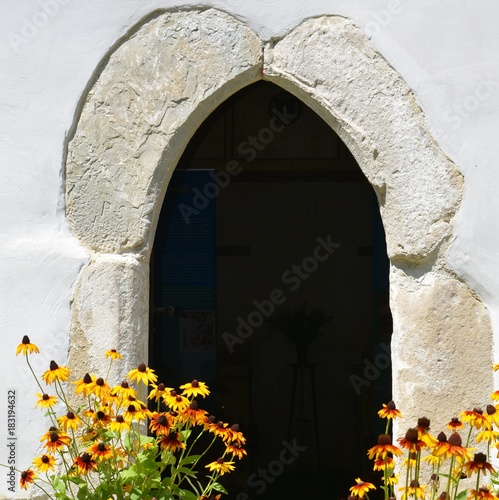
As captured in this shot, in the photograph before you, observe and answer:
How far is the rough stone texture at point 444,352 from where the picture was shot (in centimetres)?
282

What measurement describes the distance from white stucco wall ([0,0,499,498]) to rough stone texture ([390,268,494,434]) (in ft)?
0.29

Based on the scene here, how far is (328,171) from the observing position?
694cm

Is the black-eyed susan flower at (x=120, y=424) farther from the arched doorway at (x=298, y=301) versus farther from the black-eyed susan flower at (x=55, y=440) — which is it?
the arched doorway at (x=298, y=301)

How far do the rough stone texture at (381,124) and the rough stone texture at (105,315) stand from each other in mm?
806

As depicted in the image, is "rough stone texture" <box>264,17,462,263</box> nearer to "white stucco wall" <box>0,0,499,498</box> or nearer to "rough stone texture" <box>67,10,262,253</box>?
"white stucco wall" <box>0,0,499,498</box>

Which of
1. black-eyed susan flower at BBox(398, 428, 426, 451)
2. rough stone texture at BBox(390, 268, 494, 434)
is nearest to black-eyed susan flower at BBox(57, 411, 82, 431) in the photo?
black-eyed susan flower at BBox(398, 428, 426, 451)

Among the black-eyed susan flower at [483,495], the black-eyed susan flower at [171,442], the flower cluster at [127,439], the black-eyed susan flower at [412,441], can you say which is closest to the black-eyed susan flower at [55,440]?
the flower cluster at [127,439]

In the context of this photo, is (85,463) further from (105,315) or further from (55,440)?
(105,315)

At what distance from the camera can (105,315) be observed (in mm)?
2918

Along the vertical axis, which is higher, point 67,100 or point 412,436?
point 67,100

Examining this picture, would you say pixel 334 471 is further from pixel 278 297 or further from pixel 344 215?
pixel 344 215

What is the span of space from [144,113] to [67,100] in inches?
10.6

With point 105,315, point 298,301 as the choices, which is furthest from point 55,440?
point 298,301

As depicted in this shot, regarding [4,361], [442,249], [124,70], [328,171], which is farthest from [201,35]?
[328,171]
